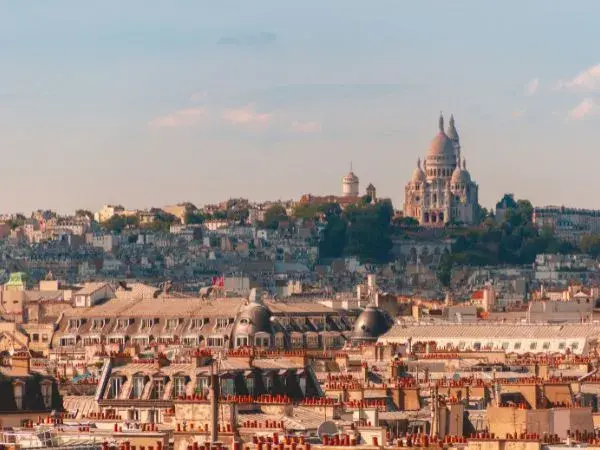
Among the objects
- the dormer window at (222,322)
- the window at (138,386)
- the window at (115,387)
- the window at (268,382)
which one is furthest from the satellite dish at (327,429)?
the dormer window at (222,322)

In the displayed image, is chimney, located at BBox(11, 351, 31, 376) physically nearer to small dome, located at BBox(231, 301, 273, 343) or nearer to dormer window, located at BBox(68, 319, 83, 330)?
small dome, located at BBox(231, 301, 273, 343)

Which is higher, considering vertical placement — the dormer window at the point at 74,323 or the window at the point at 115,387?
the dormer window at the point at 74,323

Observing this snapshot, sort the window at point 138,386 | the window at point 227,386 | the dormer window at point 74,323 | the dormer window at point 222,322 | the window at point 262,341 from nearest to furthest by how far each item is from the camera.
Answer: the window at point 227,386 → the window at point 138,386 → the window at point 262,341 → the dormer window at point 222,322 → the dormer window at point 74,323


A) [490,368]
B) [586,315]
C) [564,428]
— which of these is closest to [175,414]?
[564,428]

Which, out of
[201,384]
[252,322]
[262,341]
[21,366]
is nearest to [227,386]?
[201,384]

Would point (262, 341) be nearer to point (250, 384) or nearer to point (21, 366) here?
point (21, 366)

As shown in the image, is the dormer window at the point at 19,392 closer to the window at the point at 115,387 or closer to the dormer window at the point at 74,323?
the window at the point at 115,387
